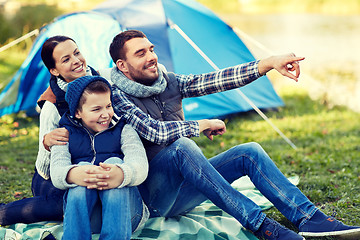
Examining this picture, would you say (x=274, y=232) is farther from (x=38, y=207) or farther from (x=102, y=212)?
(x=38, y=207)

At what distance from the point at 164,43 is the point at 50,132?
246 cm

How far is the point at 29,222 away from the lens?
2.90m

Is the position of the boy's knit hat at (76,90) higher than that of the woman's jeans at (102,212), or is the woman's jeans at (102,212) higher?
the boy's knit hat at (76,90)

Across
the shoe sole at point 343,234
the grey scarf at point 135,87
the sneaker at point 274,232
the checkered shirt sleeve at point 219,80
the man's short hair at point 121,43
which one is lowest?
the shoe sole at point 343,234

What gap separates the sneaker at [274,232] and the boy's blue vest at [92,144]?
841 mm

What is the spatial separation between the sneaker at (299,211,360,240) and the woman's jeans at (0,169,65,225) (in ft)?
4.51

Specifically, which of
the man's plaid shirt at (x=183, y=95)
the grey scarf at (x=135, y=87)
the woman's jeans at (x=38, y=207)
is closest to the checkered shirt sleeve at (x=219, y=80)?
the man's plaid shirt at (x=183, y=95)

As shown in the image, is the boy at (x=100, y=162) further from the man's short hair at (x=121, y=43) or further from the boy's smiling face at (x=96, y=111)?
the man's short hair at (x=121, y=43)

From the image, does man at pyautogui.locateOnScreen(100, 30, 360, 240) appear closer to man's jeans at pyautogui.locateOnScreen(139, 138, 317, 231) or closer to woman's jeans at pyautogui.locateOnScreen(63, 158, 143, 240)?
man's jeans at pyautogui.locateOnScreen(139, 138, 317, 231)

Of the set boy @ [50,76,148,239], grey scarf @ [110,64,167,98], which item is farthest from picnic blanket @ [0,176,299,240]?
grey scarf @ [110,64,167,98]

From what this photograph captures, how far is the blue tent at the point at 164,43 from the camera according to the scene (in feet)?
16.1

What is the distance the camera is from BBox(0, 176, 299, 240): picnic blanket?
2.71 metres

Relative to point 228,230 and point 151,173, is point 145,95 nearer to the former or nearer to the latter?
point 151,173

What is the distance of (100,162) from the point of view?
247 cm
